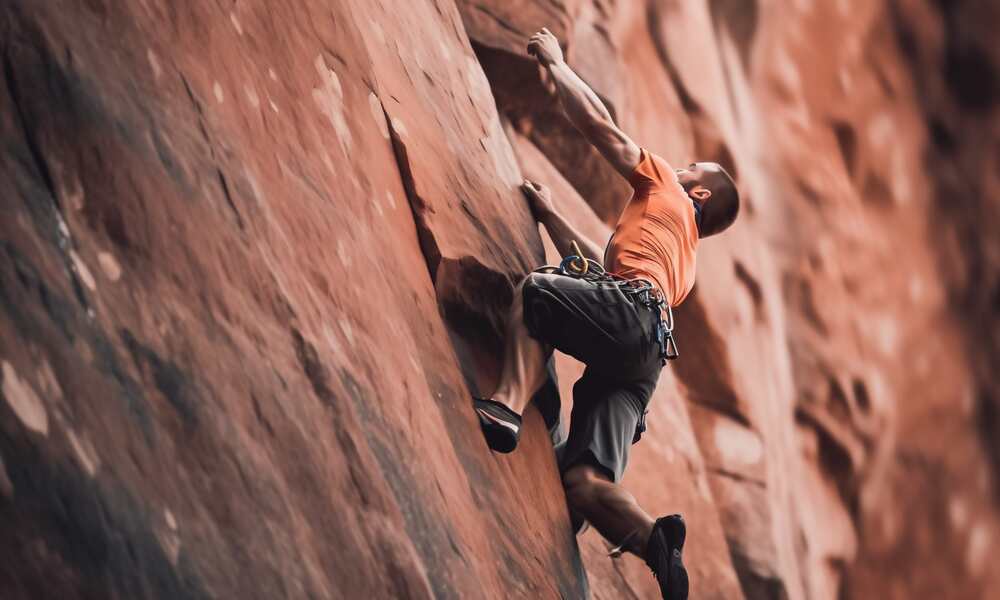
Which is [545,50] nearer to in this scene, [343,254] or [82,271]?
[343,254]

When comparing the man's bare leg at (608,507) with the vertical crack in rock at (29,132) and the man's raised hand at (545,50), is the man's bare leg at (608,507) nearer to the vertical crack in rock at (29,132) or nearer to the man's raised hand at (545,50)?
the man's raised hand at (545,50)

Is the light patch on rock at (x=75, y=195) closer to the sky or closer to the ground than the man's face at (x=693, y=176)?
closer to the sky

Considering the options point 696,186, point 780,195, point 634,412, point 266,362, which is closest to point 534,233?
point 696,186

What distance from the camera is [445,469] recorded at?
11.1ft

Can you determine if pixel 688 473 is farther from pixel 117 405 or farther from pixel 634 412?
pixel 117 405

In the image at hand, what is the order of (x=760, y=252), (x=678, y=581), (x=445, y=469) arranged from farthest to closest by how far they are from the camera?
(x=760, y=252) < (x=678, y=581) < (x=445, y=469)

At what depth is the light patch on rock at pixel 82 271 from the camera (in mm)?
2451

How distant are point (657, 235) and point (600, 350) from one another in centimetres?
52

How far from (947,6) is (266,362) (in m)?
8.62

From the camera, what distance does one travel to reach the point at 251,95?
331cm

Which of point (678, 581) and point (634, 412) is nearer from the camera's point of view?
point (678, 581)

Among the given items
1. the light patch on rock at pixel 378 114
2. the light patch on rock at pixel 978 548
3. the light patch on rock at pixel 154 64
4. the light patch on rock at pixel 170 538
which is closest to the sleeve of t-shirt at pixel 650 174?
the light patch on rock at pixel 378 114

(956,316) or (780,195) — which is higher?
(780,195)

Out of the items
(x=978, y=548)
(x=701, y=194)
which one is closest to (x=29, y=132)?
(x=701, y=194)
